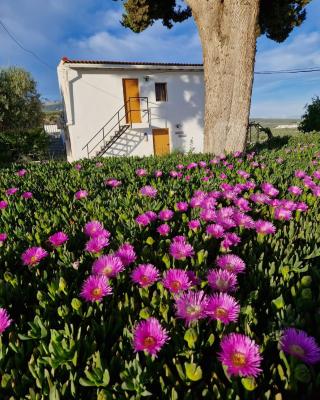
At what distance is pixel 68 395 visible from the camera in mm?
749

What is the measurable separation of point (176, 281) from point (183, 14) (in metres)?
12.1

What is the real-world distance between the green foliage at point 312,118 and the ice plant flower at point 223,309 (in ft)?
54.7

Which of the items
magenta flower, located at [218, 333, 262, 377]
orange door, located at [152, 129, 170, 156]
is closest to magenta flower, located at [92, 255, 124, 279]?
magenta flower, located at [218, 333, 262, 377]

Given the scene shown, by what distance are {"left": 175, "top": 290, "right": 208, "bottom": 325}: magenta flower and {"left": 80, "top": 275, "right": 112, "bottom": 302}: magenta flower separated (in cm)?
25

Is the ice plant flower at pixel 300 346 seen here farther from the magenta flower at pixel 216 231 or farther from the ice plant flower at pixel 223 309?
the magenta flower at pixel 216 231

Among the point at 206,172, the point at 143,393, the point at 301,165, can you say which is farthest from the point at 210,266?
the point at 301,165

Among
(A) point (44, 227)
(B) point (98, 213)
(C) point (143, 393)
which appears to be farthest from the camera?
(B) point (98, 213)

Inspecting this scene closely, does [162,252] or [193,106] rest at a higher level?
[193,106]

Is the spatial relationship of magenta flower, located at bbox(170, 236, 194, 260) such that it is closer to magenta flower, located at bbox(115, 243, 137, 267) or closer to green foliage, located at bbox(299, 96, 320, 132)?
magenta flower, located at bbox(115, 243, 137, 267)

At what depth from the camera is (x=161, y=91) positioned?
16266mm

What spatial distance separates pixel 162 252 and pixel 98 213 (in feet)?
2.35

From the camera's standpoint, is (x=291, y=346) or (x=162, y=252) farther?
(x=162, y=252)

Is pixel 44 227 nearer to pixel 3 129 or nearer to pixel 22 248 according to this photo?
pixel 22 248

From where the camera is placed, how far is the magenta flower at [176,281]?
1003 mm
